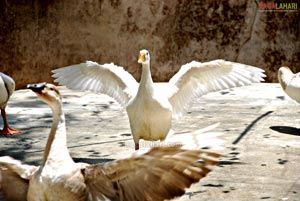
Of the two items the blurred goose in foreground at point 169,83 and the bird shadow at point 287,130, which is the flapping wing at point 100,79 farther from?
the bird shadow at point 287,130

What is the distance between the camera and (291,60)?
1184 cm

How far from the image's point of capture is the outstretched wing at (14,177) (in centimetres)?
382

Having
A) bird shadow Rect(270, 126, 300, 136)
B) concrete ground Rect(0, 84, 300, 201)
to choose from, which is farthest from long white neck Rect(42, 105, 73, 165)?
bird shadow Rect(270, 126, 300, 136)

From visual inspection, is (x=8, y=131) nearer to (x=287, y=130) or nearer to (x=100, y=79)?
(x=100, y=79)

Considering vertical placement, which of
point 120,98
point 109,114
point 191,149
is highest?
point 191,149

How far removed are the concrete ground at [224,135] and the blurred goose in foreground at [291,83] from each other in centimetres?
37

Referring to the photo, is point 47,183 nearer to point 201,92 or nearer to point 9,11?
point 201,92

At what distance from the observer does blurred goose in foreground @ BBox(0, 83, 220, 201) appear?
3.23 m

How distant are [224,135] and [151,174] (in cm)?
419

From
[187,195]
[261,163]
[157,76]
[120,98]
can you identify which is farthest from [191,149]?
[157,76]

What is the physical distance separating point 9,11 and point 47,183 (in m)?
8.66

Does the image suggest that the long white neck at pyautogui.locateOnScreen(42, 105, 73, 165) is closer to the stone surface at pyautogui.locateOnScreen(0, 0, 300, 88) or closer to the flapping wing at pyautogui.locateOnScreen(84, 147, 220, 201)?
the flapping wing at pyautogui.locateOnScreen(84, 147, 220, 201)

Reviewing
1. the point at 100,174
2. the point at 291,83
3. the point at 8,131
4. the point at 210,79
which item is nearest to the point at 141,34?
the point at 291,83

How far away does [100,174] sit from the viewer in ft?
11.8
